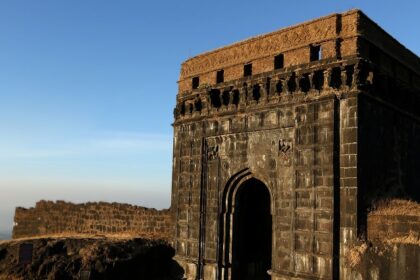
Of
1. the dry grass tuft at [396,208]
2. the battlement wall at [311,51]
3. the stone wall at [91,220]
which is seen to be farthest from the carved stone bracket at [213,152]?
the dry grass tuft at [396,208]

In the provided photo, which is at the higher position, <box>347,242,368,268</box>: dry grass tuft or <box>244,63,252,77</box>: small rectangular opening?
<box>244,63,252,77</box>: small rectangular opening

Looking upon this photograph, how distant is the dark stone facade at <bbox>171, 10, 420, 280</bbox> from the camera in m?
12.0

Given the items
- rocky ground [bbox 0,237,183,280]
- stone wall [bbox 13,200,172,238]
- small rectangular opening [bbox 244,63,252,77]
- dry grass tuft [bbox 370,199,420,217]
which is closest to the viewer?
dry grass tuft [bbox 370,199,420,217]

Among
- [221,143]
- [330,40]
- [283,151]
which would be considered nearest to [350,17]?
[330,40]

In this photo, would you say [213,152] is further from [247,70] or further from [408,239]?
[408,239]

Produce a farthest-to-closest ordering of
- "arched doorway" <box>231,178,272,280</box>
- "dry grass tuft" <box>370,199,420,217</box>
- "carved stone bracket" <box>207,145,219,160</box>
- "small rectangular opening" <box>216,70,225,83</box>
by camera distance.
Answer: "small rectangular opening" <box>216,70,225,83</box>, "carved stone bracket" <box>207,145,219,160</box>, "arched doorway" <box>231,178,272,280</box>, "dry grass tuft" <box>370,199,420,217</box>

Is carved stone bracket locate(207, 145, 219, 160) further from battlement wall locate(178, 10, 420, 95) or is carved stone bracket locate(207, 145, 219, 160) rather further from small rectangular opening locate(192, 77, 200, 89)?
small rectangular opening locate(192, 77, 200, 89)

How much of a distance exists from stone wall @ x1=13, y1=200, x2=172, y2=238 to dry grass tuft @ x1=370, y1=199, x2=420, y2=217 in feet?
26.5

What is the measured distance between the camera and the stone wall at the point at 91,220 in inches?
752

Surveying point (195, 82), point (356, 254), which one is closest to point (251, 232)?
point (356, 254)

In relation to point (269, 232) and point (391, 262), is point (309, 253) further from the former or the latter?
point (269, 232)

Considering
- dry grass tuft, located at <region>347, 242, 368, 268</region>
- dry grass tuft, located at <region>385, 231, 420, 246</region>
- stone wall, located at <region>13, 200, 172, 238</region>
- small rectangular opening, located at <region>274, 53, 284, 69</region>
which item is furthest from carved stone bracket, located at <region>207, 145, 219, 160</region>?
dry grass tuft, located at <region>385, 231, 420, 246</region>

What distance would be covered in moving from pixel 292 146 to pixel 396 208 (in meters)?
3.21

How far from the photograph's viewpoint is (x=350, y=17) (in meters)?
Result: 12.4
